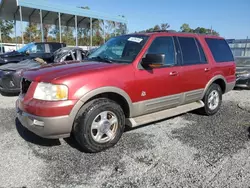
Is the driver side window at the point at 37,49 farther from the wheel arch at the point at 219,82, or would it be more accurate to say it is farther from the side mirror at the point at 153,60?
the side mirror at the point at 153,60

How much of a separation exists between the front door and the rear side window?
1.34 metres

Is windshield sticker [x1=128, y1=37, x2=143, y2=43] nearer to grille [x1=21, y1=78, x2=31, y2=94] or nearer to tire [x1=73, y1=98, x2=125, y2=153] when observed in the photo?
tire [x1=73, y1=98, x2=125, y2=153]

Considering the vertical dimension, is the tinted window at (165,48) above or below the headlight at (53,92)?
above

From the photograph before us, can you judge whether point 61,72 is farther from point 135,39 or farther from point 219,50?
point 219,50

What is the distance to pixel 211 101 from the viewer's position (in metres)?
5.28

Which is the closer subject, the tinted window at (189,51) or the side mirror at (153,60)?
the side mirror at (153,60)

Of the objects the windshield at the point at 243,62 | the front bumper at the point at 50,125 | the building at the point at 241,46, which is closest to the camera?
the front bumper at the point at 50,125

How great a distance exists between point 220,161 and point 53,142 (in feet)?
8.64

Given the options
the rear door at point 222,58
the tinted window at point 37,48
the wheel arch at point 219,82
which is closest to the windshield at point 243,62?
the rear door at point 222,58

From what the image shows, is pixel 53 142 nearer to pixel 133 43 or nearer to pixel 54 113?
pixel 54 113

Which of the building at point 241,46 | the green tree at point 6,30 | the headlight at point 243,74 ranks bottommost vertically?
the headlight at point 243,74

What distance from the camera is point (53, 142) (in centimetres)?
373

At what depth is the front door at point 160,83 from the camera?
3.74m

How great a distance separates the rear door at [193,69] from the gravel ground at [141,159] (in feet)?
2.38
